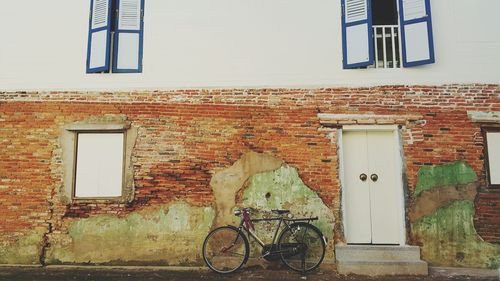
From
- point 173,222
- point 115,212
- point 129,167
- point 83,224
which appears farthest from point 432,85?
point 83,224

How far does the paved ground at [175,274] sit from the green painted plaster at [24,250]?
0.76 feet

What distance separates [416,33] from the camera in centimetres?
694

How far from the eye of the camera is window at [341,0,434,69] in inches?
271

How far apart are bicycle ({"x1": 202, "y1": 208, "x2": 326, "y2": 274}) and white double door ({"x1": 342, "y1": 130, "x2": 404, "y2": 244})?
0.76 metres

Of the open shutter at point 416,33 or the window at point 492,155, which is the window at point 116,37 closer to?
the open shutter at point 416,33

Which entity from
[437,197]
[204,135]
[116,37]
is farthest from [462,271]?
[116,37]

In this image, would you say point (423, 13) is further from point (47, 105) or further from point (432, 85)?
point (47, 105)

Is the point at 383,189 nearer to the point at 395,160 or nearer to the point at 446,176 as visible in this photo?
the point at 395,160

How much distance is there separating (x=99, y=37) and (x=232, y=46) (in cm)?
251

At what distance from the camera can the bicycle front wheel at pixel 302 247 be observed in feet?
20.4

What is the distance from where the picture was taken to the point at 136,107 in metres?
7.10

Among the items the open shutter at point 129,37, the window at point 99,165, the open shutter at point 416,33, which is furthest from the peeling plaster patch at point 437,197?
the open shutter at point 129,37

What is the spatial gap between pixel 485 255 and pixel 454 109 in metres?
2.52

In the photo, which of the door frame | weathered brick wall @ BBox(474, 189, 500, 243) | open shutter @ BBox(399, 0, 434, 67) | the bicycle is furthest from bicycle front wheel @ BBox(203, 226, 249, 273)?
open shutter @ BBox(399, 0, 434, 67)
